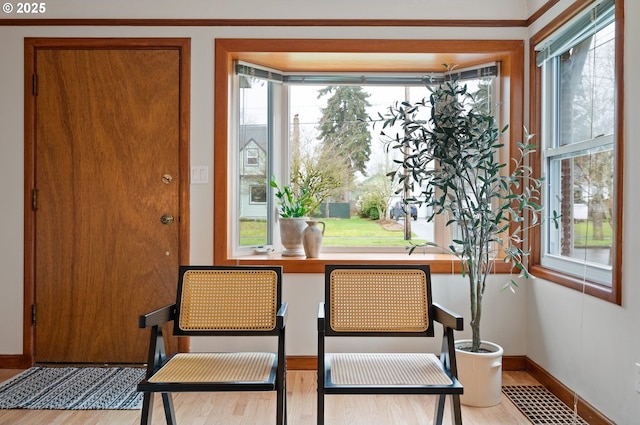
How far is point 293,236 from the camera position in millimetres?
3033

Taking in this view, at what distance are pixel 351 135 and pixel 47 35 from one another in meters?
2.06

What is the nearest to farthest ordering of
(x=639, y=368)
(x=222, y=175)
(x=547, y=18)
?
(x=639, y=368)
(x=547, y=18)
(x=222, y=175)

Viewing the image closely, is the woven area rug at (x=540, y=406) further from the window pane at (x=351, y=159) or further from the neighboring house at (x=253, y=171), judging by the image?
the neighboring house at (x=253, y=171)

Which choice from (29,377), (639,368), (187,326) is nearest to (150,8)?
(187,326)

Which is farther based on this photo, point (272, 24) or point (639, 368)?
point (272, 24)

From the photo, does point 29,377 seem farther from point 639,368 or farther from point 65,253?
point 639,368

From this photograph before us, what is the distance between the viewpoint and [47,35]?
9.46ft

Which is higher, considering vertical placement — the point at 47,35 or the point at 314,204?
the point at 47,35

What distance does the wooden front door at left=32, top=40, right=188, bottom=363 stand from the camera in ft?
9.48

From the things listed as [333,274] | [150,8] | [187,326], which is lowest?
[187,326]

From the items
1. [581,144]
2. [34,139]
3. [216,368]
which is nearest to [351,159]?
[581,144]

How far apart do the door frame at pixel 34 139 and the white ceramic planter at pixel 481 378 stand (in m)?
1.68

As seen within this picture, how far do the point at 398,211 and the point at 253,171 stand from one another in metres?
1.08

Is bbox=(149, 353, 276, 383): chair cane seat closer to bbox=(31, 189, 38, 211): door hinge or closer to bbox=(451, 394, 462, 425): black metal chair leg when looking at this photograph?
bbox=(451, 394, 462, 425): black metal chair leg
